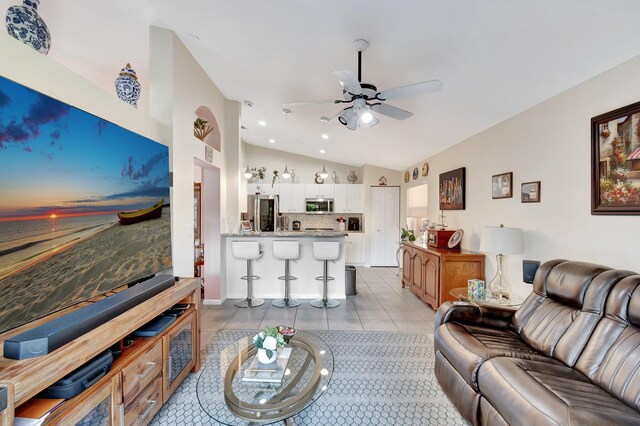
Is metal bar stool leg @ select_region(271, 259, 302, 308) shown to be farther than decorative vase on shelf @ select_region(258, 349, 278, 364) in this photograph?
Yes

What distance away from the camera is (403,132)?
167 inches

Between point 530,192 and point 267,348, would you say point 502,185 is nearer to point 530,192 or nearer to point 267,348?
point 530,192

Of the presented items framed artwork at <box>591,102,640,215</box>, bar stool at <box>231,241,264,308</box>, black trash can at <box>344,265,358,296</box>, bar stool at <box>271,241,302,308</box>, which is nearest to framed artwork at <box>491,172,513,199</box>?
framed artwork at <box>591,102,640,215</box>

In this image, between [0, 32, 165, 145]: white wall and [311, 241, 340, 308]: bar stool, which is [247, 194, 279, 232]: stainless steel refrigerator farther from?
[0, 32, 165, 145]: white wall

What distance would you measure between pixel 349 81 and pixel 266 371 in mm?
2137

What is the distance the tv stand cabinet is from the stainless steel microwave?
192 inches

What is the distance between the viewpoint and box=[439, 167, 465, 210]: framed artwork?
4.13m

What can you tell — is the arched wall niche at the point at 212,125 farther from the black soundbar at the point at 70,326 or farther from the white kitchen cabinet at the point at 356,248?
the white kitchen cabinet at the point at 356,248

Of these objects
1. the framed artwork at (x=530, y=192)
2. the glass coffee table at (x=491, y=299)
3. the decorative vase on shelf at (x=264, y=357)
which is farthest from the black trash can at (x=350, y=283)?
the decorative vase on shelf at (x=264, y=357)

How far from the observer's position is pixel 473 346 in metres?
1.86

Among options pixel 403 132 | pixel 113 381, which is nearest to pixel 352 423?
pixel 113 381

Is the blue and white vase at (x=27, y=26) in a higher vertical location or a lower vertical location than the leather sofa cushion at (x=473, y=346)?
higher

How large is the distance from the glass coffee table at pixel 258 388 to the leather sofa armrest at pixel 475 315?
1.06m

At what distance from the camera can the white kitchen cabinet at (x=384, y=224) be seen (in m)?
6.89
